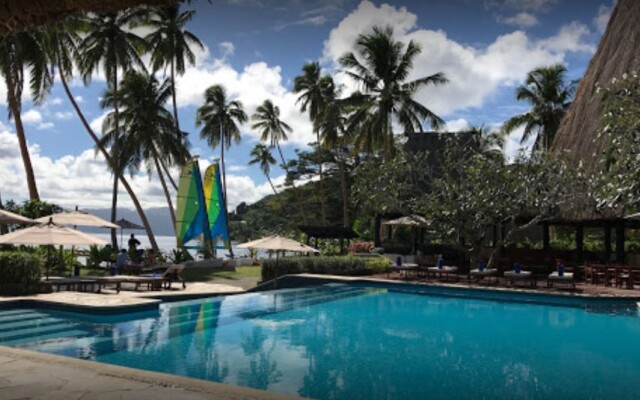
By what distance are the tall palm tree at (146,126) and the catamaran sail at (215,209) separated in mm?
7099

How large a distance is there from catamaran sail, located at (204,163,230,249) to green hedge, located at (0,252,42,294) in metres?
13.5

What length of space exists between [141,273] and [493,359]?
12.6 meters

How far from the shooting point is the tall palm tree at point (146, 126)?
111ft

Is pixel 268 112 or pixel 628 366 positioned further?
pixel 268 112

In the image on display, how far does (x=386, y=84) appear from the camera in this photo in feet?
106

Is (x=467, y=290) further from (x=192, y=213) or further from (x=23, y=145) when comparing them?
(x=23, y=145)

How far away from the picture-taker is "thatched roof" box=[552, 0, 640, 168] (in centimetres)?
2311

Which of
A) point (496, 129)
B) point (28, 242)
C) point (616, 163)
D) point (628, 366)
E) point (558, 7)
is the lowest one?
point (628, 366)

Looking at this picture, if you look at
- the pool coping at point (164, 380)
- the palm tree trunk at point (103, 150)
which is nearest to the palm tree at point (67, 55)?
the palm tree trunk at point (103, 150)

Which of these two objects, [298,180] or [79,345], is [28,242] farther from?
[298,180]

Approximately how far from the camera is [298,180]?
169 feet

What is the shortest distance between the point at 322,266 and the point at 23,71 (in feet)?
56.8

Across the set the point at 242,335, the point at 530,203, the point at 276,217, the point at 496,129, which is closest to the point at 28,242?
the point at 242,335

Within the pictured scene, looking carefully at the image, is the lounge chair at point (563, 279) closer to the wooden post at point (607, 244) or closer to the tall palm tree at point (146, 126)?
the wooden post at point (607, 244)
